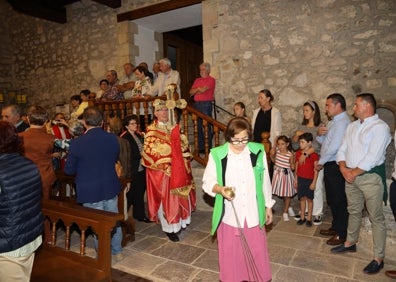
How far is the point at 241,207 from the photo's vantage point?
7.55ft

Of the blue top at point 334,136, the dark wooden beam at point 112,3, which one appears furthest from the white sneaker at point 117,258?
the dark wooden beam at point 112,3

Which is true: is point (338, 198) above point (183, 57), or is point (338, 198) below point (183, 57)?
below

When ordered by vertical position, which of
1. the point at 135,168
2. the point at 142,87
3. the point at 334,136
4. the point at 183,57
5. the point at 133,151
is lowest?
the point at 135,168

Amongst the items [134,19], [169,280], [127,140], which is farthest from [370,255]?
[134,19]

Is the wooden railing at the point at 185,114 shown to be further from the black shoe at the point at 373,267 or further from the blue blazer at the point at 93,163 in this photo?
the black shoe at the point at 373,267

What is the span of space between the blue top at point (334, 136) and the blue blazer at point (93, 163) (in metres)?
2.34

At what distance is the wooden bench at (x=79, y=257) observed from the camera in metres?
2.29

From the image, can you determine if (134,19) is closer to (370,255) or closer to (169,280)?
(169,280)

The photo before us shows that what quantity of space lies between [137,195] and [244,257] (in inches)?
94.6

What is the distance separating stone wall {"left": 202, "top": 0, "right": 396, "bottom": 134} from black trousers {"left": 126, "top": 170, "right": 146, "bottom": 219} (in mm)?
2503

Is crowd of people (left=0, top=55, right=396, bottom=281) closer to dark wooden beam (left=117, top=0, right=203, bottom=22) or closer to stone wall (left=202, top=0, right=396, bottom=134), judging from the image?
stone wall (left=202, top=0, right=396, bottom=134)

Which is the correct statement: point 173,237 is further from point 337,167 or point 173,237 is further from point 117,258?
point 337,167

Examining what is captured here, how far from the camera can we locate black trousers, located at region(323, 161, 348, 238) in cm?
338

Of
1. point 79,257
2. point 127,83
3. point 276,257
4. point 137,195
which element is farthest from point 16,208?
point 127,83
